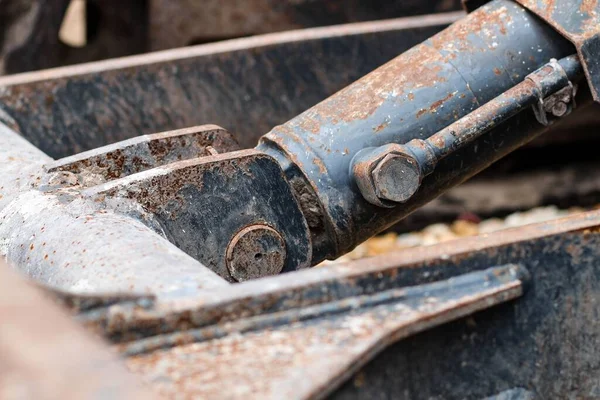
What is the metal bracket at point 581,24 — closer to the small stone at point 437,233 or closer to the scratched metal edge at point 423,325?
the scratched metal edge at point 423,325

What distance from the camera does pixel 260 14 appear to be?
362 centimetres

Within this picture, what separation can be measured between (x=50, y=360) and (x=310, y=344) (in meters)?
0.35

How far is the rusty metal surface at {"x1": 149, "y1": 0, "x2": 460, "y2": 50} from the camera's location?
11.8ft

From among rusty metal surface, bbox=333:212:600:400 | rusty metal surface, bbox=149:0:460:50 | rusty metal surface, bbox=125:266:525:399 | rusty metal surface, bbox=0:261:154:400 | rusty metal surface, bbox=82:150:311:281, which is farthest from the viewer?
rusty metal surface, bbox=149:0:460:50

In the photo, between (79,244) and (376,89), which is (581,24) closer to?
(376,89)

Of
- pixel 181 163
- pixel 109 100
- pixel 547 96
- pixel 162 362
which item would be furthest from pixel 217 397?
pixel 109 100

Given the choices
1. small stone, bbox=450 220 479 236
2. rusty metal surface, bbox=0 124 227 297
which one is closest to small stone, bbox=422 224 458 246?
small stone, bbox=450 220 479 236

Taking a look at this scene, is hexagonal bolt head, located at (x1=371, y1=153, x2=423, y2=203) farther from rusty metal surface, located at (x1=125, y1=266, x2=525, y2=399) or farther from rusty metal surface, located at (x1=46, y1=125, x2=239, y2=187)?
rusty metal surface, located at (x1=125, y1=266, x2=525, y2=399)

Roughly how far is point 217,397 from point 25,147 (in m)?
1.20

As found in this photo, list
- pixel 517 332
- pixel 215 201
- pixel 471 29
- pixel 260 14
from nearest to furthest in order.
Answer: pixel 517 332 → pixel 215 201 → pixel 471 29 → pixel 260 14

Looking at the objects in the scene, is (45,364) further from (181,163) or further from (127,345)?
(181,163)

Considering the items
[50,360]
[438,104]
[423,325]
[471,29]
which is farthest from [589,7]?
[50,360]

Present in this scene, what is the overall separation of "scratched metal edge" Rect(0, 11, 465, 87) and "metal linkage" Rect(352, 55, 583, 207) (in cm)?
84

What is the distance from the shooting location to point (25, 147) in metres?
2.17
